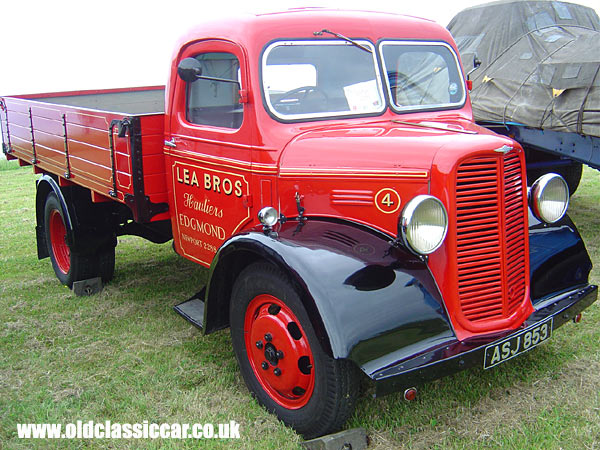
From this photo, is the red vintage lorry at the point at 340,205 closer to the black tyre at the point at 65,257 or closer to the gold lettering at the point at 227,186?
the gold lettering at the point at 227,186

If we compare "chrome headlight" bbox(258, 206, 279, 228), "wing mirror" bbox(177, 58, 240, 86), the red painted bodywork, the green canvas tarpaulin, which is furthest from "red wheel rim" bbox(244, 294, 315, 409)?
the green canvas tarpaulin

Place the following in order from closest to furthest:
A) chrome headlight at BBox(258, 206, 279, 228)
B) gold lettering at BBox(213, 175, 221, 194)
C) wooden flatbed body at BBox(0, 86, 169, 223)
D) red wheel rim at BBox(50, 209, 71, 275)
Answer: chrome headlight at BBox(258, 206, 279, 228)
gold lettering at BBox(213, 175, 221, 194)
wooden flatbed body at BBox(0, 86, 169, 223)
red wheel rim at BBox(50, 209, 71, 275)

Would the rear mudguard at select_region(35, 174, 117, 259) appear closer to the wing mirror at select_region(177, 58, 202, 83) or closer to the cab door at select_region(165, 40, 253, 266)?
the cab door at select_region(165, 40, 253, 266)

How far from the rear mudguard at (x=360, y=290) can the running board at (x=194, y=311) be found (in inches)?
28.9

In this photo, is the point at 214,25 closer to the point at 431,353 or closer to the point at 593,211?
the point at 431,353

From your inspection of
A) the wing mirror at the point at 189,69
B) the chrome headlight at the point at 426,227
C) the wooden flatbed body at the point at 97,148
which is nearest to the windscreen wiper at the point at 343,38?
the wing mirror at the point at 189,69

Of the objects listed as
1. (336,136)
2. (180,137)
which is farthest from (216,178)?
(336,136)

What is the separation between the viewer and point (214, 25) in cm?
371

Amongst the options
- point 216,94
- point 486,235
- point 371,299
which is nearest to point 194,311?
point 216,94

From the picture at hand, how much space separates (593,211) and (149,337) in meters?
5.88

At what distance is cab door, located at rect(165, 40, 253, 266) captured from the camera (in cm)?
353

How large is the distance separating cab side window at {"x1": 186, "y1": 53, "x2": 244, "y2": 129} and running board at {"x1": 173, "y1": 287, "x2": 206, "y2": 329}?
1152 mm

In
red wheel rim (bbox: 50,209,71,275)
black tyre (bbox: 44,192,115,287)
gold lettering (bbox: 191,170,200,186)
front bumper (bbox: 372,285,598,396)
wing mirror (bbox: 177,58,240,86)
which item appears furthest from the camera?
red wheel rim (bbox: 50,209,71,275)

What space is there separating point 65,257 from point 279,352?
3.49 metres
